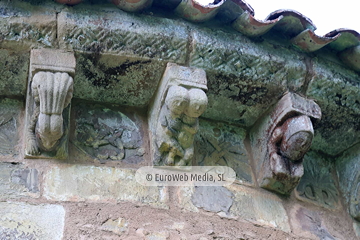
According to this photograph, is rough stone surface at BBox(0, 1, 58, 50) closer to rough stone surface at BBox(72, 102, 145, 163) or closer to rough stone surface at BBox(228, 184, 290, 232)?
rough stone surface at BBox(72, 102, 145, 163)

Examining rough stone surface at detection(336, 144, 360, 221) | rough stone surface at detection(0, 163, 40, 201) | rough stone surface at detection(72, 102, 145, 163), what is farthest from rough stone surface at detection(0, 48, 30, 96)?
rough stone surface at detection(336, 144, 360, 221)

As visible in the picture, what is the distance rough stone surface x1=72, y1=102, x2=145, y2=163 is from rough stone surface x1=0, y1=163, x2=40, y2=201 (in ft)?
1.04

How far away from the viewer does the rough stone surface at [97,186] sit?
281 centimetres

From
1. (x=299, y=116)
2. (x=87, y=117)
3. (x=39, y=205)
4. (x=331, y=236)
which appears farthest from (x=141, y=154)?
(x=331, y=236)

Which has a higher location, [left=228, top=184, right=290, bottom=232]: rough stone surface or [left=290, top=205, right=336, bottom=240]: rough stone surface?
[left=228, top=184, right=290, bottom=232]: rough stone surface

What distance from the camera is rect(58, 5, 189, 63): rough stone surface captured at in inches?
115

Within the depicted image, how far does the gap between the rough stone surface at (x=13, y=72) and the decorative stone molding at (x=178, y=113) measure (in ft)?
2.36

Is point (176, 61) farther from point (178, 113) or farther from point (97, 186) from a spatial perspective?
point (97, 186)

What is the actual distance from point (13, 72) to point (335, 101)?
1.79m

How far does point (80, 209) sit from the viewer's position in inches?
108

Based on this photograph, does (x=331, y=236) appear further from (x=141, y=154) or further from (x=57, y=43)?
(x=57, y=43)

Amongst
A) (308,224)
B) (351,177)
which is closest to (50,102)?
(308,224)

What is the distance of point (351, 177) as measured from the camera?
3.52 meters

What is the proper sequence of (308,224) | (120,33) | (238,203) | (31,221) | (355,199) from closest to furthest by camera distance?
(31,221), (120,33), (238,203), (308,224), (355,199)
